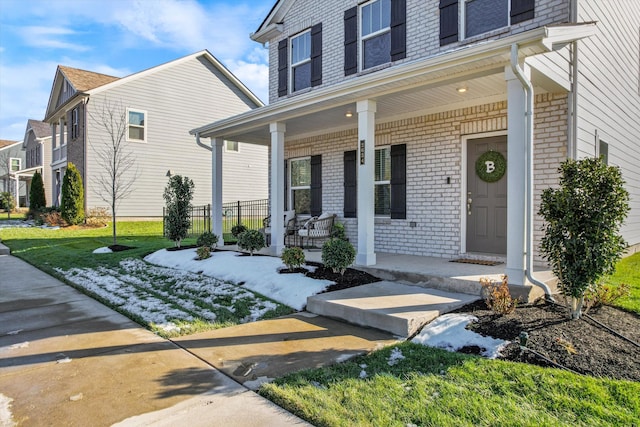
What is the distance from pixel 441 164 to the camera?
7.34 metres

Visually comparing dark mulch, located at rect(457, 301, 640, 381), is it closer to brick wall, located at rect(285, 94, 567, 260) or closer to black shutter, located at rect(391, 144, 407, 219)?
brick wall, located at rect(285, 94, 567, 260)

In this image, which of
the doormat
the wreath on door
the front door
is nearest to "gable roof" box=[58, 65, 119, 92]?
the front door

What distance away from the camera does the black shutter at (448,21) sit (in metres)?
7.00

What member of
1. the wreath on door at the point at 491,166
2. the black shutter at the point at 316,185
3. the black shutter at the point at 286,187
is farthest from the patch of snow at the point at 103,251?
the wreath on door at the point at 491,166

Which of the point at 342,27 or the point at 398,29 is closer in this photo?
the point at 398,29

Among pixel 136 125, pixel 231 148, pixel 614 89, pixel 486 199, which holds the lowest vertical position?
pixel 486 199

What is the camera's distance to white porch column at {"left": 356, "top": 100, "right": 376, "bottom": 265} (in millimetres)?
6270

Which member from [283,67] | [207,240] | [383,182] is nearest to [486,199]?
[383,182]

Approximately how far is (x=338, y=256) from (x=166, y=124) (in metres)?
14.8

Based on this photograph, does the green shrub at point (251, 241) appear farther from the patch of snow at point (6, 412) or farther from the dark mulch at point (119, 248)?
the patch of snow at point (6, 412)

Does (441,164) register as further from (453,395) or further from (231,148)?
(231,148)

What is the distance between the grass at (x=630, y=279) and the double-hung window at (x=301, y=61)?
7.31 metres

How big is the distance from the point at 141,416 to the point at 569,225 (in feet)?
13.4

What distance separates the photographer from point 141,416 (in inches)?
99.4
